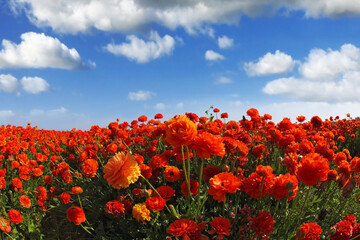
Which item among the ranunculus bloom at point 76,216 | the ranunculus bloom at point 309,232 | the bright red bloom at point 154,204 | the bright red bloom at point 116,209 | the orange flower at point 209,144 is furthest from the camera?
the bright red bloom at point 116,209

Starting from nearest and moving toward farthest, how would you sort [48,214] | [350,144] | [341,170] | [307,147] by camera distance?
[341,170] < [307,147] < [48,214] < [350,144]

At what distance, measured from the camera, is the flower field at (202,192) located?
78.4 inches

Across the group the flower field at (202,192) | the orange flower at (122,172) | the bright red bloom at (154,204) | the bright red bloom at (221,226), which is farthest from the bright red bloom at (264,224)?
the orange flower at (122,172)

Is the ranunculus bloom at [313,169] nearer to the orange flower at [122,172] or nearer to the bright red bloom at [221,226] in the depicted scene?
the bright red bloom at [221,226]

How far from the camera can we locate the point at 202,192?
3.20m

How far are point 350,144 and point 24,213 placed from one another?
29.1ft

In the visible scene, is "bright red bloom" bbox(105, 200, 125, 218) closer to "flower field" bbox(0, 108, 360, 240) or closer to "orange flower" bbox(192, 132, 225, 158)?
"flower field" bbox(0, 108, 360, 240)

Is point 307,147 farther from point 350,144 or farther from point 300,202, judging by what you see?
point 350,144

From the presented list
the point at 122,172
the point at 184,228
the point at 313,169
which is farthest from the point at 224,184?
the point at 122,172

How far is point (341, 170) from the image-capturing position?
276 cm

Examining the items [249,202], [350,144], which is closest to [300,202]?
[249,202]

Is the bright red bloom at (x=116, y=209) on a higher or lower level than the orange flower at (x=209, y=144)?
lower

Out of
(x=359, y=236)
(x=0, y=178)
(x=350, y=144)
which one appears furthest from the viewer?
(x=350, y=144)

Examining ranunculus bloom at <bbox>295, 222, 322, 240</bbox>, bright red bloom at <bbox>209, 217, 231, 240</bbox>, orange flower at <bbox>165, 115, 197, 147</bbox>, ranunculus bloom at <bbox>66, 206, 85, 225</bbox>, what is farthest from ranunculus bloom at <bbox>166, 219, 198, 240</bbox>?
ranunculus bloom at <bbox>66, 206, 85, 225</bbox>
